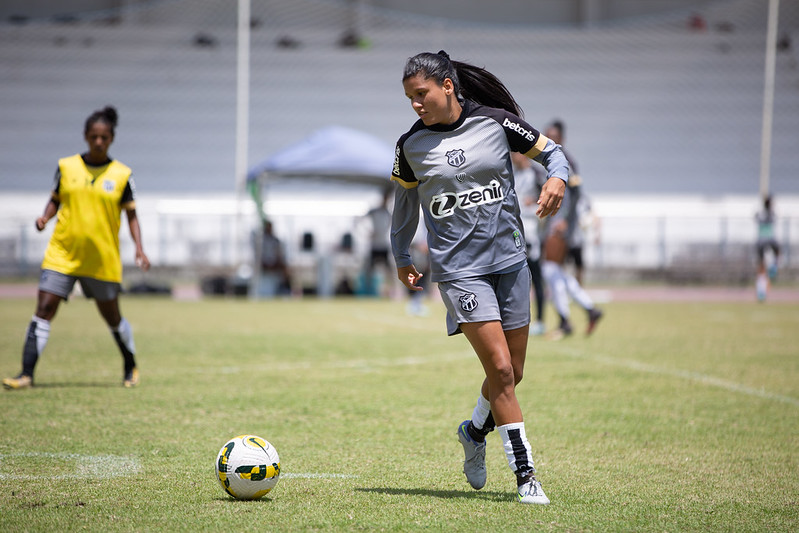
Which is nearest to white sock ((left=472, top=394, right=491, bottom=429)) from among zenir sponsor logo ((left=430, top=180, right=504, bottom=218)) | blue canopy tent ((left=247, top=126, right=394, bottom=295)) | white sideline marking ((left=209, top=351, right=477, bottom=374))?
zenir sponsor logo ((left=430, top=180, right=504, bottom=218))

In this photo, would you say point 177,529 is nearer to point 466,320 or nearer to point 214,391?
point 466,320

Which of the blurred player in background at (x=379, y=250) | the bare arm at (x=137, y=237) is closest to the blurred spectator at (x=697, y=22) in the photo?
the blurred player in background at (x=379, y=250)

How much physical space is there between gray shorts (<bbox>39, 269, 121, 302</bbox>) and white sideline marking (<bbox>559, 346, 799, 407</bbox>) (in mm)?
5034

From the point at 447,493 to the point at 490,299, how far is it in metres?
0.98

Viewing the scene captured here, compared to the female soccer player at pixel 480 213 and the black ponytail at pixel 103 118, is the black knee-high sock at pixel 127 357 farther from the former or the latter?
the female soccer player at pixel 480 213

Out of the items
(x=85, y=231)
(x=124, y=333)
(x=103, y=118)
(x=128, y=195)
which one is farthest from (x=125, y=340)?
(x=103, y=118)

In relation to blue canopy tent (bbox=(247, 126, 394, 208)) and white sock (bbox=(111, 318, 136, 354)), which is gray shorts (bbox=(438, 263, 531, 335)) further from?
blue canopy tent (bbox=(247, 126, 394, 208))

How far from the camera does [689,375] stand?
868cm

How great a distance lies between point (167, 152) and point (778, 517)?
102ft

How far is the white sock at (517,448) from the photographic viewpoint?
4250mm

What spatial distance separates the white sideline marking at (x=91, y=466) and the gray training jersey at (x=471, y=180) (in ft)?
6.32

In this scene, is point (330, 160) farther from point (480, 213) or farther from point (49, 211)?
point (480, 213)

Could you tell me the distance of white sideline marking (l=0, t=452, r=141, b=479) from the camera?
4617 mm

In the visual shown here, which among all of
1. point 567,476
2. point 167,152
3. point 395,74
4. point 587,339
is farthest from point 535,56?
point 567,476
